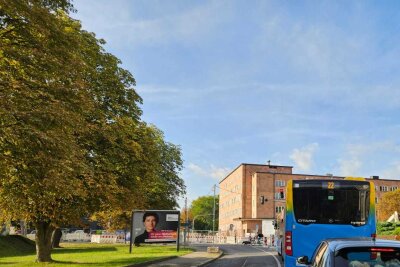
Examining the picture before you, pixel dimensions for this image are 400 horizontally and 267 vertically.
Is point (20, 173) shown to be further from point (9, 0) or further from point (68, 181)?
point (9, 0)

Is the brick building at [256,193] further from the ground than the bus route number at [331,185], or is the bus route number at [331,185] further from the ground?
the brick building at [256,193]

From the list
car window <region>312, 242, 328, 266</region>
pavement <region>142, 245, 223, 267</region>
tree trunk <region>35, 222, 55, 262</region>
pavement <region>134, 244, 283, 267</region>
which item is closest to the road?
pavement <region>134, 244, 283, 267</region>

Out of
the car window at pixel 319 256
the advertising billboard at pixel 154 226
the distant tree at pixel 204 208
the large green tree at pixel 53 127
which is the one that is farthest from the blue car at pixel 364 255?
the distant tree at pixel 204 208

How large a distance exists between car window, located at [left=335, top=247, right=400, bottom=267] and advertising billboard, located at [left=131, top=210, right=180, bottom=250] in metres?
28.3

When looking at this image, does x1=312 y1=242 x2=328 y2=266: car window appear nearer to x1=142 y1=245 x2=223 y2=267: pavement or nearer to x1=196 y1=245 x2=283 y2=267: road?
x1=142 y1=245 x2=223 y2=267: pavement

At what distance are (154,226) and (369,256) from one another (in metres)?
29.3

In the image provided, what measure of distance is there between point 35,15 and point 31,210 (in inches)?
417

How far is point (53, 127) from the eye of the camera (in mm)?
15312

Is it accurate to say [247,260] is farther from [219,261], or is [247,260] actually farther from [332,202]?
[332,202]

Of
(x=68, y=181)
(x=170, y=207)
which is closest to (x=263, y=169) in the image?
(x=170, y=207)

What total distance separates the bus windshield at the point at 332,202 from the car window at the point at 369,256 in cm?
768

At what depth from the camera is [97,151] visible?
2462 cm

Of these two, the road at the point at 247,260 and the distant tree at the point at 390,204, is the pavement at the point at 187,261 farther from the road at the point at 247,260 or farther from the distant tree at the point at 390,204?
the distant tree at the point at 390,204

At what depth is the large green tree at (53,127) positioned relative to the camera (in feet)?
48.2
